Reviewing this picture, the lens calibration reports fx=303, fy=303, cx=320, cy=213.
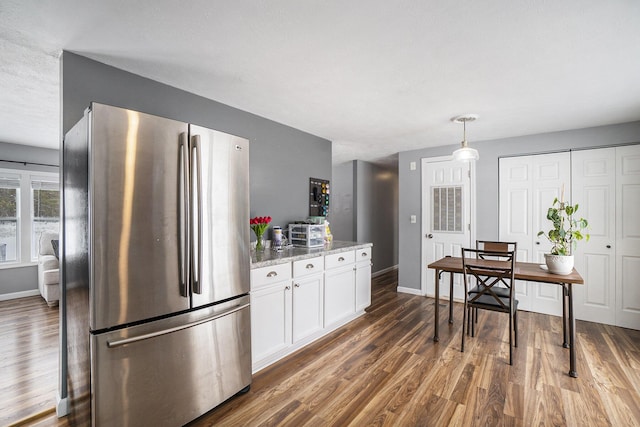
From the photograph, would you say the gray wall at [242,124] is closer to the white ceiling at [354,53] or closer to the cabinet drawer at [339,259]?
the white ceiling at [354,53]

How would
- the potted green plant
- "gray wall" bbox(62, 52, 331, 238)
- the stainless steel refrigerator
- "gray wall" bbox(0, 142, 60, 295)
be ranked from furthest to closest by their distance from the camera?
"gray wall" bbox(0, 142, 60, 295) < the potted green plant < "gray wall" bbox(62, 52, 331, 238) < the stainless steel refrigerator

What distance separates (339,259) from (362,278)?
0.61 m

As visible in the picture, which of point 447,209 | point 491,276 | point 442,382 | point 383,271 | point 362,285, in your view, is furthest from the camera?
point 383,271

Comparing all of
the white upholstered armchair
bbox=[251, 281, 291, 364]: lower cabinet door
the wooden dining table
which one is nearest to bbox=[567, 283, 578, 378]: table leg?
the wooden dining table

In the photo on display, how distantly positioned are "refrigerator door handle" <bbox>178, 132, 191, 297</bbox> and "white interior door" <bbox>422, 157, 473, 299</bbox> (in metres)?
3.93

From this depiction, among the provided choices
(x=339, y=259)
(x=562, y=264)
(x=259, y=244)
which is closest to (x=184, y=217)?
(x=259, y=244)

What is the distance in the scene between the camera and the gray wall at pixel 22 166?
4.62 metres

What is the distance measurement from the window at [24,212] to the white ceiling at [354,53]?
2.18 m

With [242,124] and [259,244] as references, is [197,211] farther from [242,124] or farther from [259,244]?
[242,124]

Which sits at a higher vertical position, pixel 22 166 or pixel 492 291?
pixel 22 166

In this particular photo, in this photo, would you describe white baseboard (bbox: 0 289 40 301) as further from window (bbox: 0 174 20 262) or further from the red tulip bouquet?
the red tulip bouquet

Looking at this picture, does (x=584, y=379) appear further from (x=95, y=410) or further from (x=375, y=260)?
(x=375, y=260)

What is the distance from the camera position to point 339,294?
3338 millimetres

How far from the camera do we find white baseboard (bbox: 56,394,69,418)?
198 centimetres
